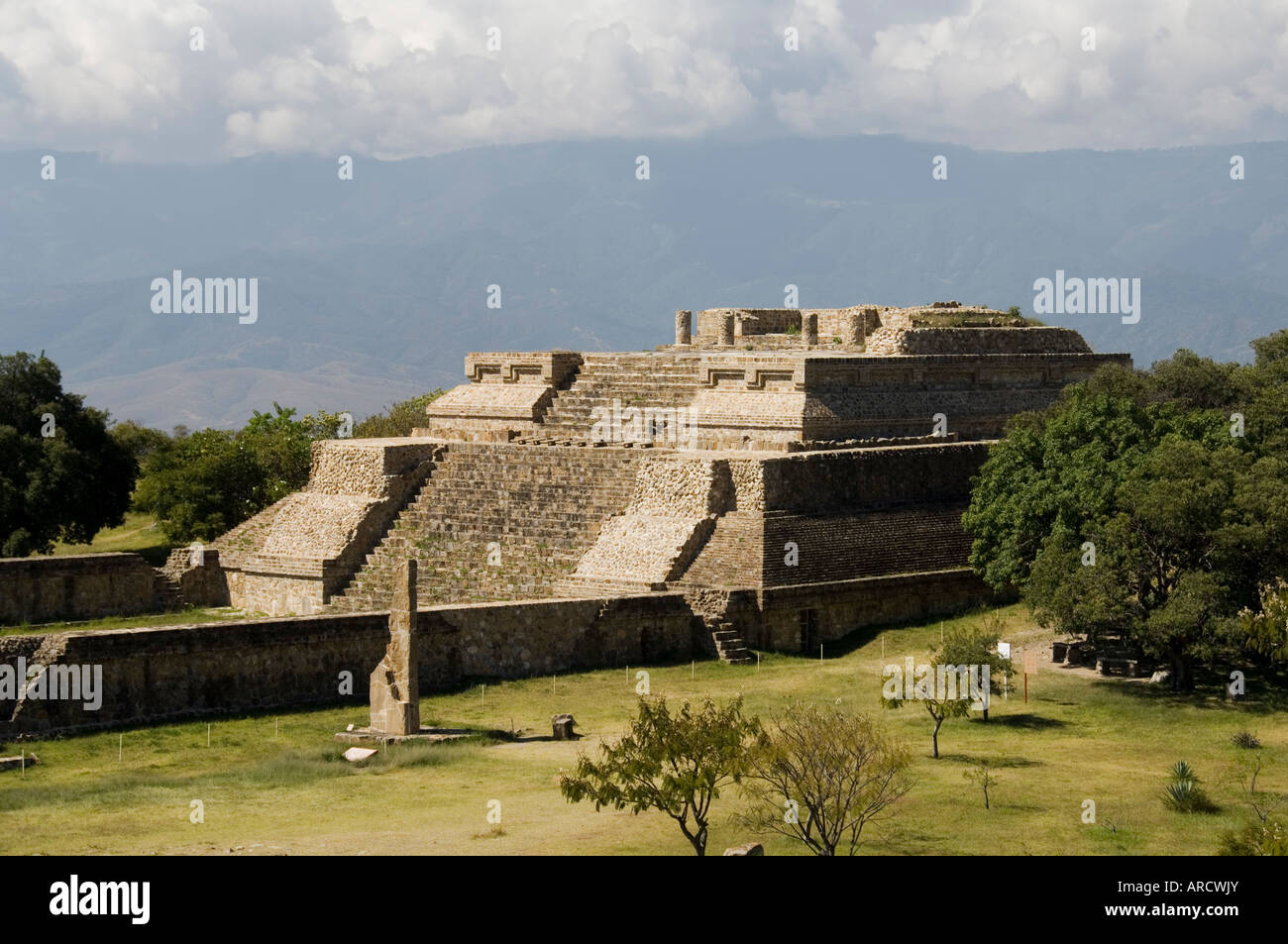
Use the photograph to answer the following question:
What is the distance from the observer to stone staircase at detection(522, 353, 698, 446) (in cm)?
4356

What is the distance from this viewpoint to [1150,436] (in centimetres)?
3534

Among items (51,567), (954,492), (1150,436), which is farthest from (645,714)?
(51,567)

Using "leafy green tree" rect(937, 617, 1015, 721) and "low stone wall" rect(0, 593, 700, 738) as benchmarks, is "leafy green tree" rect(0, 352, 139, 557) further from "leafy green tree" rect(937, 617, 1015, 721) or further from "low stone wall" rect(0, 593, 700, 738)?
"leafy green tree" rect(937, 617, 1015, 721)

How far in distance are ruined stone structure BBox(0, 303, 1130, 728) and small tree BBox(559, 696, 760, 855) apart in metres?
8.11

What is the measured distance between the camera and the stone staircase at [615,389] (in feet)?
143

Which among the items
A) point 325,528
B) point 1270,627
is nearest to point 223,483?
point 325,528

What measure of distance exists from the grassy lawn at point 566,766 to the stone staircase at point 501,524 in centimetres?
569

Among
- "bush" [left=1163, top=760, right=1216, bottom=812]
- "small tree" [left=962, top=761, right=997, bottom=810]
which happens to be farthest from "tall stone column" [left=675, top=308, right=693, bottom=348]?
"bush" [left=1163, top=760, right=1216, bottom=812]

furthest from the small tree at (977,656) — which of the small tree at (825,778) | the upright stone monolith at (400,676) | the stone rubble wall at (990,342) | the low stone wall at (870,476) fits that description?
the stone rubble wall at (990,342)

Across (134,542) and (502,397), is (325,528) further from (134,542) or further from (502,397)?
(134,542)

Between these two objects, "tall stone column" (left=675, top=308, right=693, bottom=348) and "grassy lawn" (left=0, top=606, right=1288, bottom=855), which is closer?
"grassy lawn" (left=0, top=606, right=1288, bottom=855)

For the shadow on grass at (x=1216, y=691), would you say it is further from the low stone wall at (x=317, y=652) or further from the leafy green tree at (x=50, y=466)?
the leafy green tree at (x=50, y=466)
